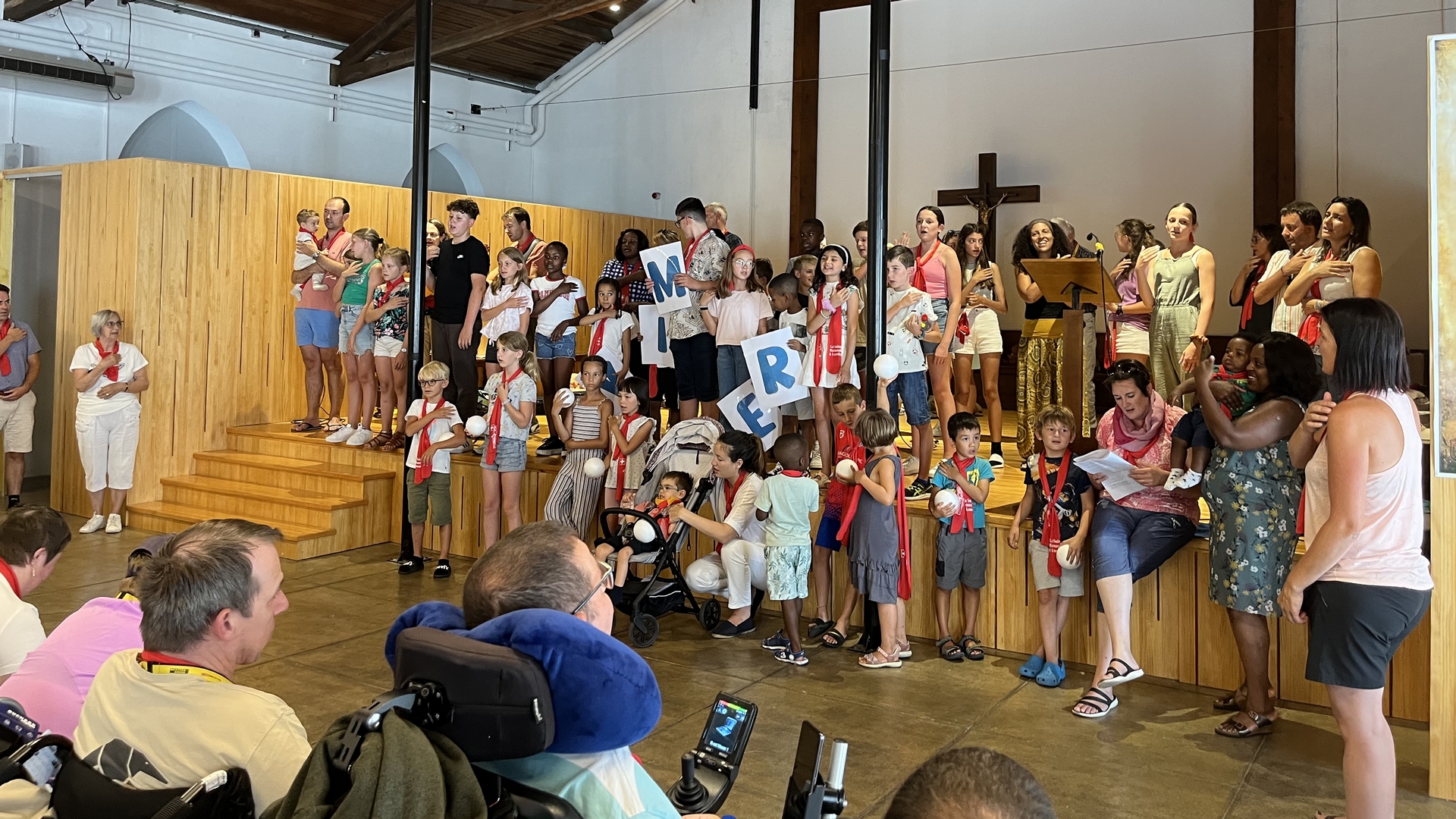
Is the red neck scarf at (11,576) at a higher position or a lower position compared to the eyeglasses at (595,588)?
lower

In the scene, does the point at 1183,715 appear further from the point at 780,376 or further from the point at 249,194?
the point at 249,194

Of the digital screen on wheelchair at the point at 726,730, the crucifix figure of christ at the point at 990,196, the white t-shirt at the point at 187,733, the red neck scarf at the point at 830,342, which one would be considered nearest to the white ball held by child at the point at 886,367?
the red neck scarf at the point at 830,342

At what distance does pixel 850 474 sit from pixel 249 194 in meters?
5.77

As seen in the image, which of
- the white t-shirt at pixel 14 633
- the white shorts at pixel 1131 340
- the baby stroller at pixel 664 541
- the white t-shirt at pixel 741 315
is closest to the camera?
the white t-shirt at pixel 14 633

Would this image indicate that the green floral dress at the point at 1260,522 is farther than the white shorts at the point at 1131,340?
No

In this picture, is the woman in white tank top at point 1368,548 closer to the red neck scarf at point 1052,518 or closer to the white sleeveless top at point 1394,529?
the white sleeveless top at point 1394,529

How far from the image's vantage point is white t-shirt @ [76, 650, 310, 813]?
1.69 m

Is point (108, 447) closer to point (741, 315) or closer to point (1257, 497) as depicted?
point (741, 315)

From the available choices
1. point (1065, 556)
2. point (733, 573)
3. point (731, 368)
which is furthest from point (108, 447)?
point (1065, 556)

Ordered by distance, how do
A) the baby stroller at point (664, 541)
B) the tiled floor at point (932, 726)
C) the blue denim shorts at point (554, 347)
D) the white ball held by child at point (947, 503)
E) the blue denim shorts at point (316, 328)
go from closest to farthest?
the tiled floor at point (932, 726) < the white ball held by child at point (947, 503) < the baby stroller at point (664, 541) < the blue denim shorts at point (554, 347) < the blue denim shorts at point (316, 328)

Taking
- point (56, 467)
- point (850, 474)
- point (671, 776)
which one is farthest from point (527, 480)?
point (56, 467)

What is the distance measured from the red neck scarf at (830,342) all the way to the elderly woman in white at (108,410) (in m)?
4.61

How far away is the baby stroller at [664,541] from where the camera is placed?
5160mm

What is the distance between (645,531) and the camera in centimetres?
506
